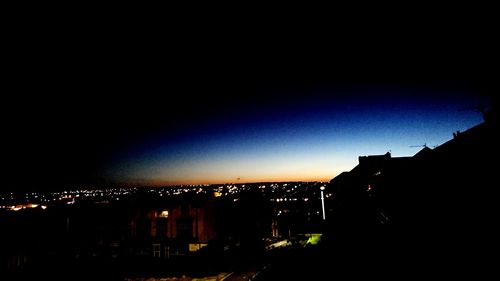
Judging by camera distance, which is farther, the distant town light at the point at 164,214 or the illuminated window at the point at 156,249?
the distant town light at the point at 164,214

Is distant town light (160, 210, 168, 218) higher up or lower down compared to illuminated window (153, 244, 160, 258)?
higher up

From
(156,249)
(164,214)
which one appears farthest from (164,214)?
(156,249)

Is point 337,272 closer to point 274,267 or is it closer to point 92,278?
point 274,267

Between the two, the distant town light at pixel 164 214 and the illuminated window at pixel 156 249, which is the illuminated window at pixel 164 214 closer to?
the distant town light at pixel 164 214

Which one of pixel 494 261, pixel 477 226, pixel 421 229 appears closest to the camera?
pixel 494 261

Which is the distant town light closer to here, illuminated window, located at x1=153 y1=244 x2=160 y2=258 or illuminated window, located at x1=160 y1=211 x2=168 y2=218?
illuminated window, located at x1=160 y1=211 x2=168 y2=218

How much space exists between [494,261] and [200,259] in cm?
1690

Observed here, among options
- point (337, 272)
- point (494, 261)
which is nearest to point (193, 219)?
point (337, 272)

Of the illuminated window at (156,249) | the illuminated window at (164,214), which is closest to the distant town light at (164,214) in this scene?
the illuminated window at (164,214)

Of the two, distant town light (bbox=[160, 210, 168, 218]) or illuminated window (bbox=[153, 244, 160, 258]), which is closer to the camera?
illuminated window (bbox=[153, 244, 160, 258])

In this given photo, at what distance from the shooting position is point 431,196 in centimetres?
419

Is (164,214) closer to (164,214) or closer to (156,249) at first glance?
(164,214)

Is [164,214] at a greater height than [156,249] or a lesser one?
greater

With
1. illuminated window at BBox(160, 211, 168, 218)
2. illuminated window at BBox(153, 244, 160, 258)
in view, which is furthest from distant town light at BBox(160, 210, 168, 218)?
illuminated window at BBox(153, 244, 160, 258)
